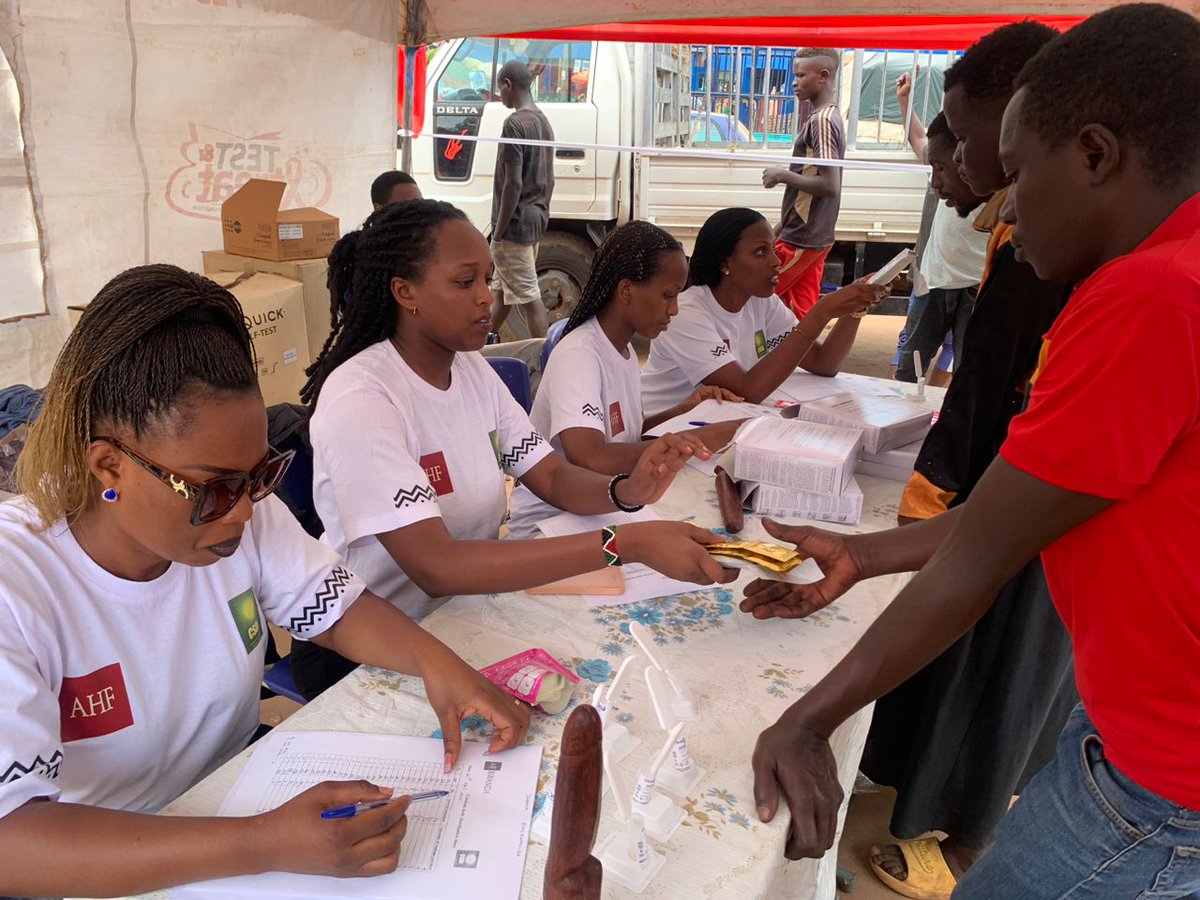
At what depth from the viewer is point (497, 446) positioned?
6.74 feet

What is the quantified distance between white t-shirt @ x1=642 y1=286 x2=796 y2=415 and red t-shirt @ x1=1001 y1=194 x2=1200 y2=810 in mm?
1985

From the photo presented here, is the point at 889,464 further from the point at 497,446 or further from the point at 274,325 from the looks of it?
the point at 274,325

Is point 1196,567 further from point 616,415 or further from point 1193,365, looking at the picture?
point 616,415

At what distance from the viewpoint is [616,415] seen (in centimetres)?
250

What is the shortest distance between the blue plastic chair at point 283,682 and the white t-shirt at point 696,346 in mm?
1554

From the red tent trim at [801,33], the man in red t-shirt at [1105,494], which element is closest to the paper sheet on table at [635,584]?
the man in red t-shirt at [1105,494]

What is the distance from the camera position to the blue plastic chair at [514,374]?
2770mm

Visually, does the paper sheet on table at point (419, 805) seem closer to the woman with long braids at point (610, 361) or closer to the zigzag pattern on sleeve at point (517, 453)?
the zigzag pattern on sleeve at point (517, 453)

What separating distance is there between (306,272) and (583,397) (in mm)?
2186

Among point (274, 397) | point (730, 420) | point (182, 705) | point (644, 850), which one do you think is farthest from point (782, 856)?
point (274, 397)

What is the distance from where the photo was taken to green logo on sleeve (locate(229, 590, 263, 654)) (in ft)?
4.16

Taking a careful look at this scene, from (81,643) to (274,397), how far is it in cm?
282

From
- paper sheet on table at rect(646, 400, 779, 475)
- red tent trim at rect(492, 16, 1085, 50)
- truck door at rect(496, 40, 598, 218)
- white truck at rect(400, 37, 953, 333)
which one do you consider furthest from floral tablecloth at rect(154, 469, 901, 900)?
truck door at rect(496, 40, 598, 218)

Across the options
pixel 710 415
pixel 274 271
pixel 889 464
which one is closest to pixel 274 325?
pixel 274 271
